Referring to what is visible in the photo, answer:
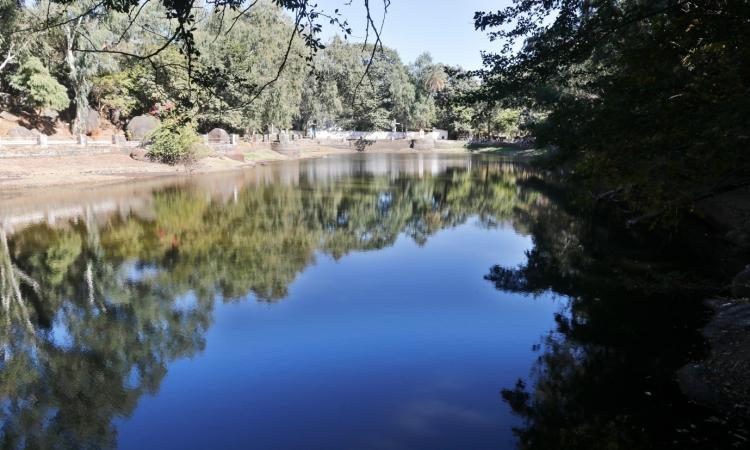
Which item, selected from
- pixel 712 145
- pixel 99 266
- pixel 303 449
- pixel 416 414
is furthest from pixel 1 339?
pixel 712 145

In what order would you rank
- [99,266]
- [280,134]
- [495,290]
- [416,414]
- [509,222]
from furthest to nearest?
[280,134]
[509,222]
[99,266]
[495,290]
[416,414]

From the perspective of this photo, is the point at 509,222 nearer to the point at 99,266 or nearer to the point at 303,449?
the point at 99,266

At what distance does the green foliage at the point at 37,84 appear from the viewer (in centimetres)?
3925

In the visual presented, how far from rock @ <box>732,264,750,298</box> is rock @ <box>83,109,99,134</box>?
4737 centimetres

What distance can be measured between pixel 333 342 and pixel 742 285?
8.03m

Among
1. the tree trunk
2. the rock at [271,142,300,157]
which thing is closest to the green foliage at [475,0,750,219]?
the tree trunk

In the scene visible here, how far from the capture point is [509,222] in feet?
75.0

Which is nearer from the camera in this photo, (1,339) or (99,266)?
(1,339)

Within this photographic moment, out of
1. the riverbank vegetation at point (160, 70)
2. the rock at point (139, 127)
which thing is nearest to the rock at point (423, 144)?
the riverbank vegetation at point (160, 70)

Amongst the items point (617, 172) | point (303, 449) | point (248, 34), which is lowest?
point (303, 449)

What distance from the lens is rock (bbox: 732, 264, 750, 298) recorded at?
10617 mm

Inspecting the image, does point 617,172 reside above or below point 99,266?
above

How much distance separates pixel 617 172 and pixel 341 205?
65.5 ft

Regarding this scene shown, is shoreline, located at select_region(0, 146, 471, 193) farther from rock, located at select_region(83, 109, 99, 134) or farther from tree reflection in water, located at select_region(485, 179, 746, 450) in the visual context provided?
tree reflection in water, located at select_region(485, 179, 746, 450)
